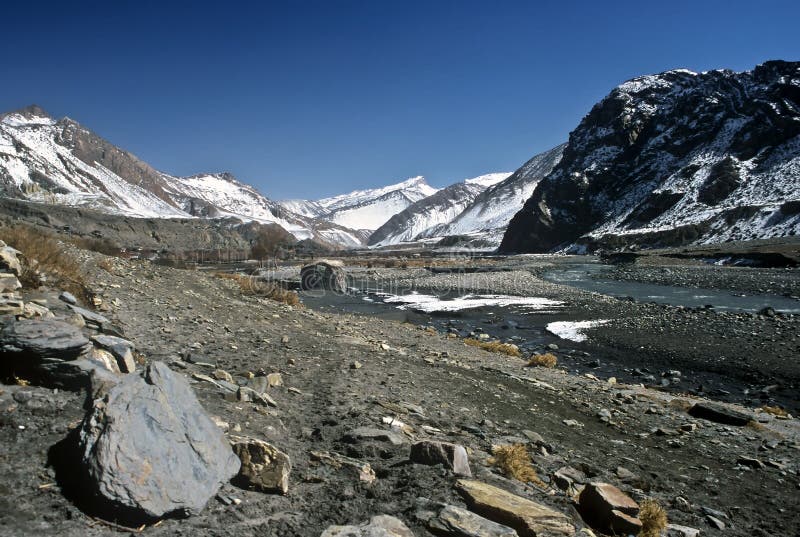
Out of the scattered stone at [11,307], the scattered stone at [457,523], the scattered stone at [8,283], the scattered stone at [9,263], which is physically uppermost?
the scattered stone at [9,263]

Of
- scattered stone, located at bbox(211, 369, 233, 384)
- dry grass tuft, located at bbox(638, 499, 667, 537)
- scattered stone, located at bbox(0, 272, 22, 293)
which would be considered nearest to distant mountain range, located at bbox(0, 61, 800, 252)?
dry grass tuft, located at bbox(638, 499, 667, 537)

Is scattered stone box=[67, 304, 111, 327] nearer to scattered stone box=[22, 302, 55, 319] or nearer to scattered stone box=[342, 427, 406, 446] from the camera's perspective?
scattered stone box=[22, 302, 55, 319]

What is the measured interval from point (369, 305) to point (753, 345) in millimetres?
19506

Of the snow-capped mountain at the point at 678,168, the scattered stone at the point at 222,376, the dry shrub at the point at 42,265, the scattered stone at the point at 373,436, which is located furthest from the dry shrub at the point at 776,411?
the snow-capped mountain at the point at 678,168

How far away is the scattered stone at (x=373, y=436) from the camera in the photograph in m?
4.60

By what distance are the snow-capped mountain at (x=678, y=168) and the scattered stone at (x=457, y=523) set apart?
311 ft

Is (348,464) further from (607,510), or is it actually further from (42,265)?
(42,265)

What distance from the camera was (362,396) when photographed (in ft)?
21.3

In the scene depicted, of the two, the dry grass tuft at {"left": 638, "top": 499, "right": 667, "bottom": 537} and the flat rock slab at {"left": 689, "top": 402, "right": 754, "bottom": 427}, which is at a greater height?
the dry grass tuft at {"left": 638, "top": 499, "right": 667, "bottom": 537}

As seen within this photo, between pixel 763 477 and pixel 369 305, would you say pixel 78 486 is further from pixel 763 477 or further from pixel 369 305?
pixel 369 305

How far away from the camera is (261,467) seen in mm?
3424

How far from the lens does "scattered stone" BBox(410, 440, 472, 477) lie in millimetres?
3926

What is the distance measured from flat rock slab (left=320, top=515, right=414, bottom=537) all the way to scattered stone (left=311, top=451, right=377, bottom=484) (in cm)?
71

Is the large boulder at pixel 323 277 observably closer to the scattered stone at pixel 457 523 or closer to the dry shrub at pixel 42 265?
the dry shrub at pixel 42 265
